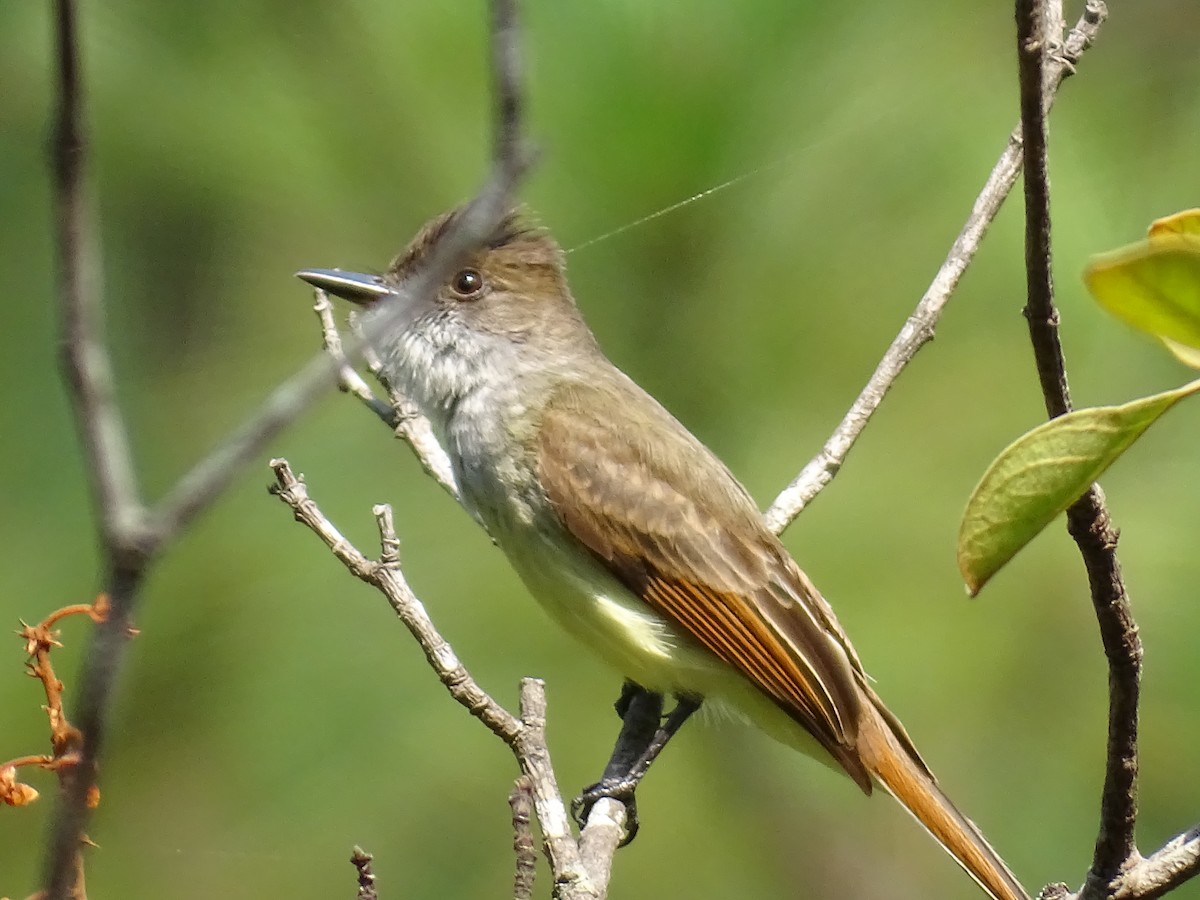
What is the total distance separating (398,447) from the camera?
9.57ft

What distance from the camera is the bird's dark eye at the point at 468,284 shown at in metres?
2.86

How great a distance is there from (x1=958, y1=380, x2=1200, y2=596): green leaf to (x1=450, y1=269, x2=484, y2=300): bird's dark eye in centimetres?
178

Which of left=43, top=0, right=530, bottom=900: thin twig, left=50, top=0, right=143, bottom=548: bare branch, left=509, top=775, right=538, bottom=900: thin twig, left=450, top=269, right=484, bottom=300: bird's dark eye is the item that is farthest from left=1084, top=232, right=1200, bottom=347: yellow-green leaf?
left=450, top=269, right=484, bottom=300: bird's dark eye

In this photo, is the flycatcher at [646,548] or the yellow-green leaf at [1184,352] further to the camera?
the flycatcher at [646,548]

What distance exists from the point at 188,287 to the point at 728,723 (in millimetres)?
1420

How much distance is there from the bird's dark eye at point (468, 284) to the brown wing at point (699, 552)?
0.31m

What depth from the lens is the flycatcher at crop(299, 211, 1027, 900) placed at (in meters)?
2.47

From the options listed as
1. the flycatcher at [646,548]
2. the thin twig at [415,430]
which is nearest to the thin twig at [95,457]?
the flycatcher at [646,548]

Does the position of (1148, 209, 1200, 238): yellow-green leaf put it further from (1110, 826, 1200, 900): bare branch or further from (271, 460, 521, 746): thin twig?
(271, 460, 521, 746): thin twig

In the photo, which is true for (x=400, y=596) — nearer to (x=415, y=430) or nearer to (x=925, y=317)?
(x=415, y=430)

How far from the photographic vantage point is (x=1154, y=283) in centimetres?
108

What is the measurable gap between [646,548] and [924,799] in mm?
619

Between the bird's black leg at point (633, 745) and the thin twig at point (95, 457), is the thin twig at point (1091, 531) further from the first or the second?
the bird's black leg at point (633, 745)

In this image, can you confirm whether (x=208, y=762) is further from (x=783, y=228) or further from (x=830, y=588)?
(x=783, y=228)
